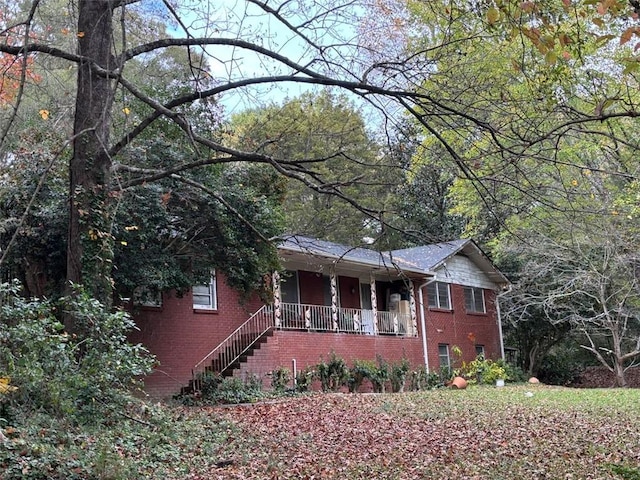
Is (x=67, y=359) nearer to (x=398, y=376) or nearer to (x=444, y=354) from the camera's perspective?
(x=398, y=376)

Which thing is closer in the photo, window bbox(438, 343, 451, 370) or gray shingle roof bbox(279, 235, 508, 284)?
gray shingle roof bbox(279, 235, 508, 284)

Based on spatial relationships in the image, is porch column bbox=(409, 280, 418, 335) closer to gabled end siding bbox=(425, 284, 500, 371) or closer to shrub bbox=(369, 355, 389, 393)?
gabled end siding bbox=(425, 284, 500, 371)

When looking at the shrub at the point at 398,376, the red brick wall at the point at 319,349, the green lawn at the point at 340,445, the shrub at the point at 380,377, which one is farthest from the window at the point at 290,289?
the green lawn at the point at 340,445

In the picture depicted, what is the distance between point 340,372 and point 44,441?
11463mm

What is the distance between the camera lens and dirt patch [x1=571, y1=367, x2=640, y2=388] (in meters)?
27.5

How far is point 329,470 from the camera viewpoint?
23.4 feet

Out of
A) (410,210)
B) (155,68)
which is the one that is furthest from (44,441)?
(410,210)

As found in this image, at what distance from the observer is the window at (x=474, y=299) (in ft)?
84.8

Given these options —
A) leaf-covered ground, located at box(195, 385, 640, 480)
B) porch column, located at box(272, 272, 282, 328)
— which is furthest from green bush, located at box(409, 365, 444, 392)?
leaf-covered ground, located at box(195, 385, 640, 480)

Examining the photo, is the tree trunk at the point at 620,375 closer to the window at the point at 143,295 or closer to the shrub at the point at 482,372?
the shrub at the point at 482,372

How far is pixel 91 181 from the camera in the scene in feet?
32.6

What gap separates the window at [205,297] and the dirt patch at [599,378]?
58.8 ft

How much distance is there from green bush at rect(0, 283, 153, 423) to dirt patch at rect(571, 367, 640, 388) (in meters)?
23.9

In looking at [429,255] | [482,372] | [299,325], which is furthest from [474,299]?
[299,325]
